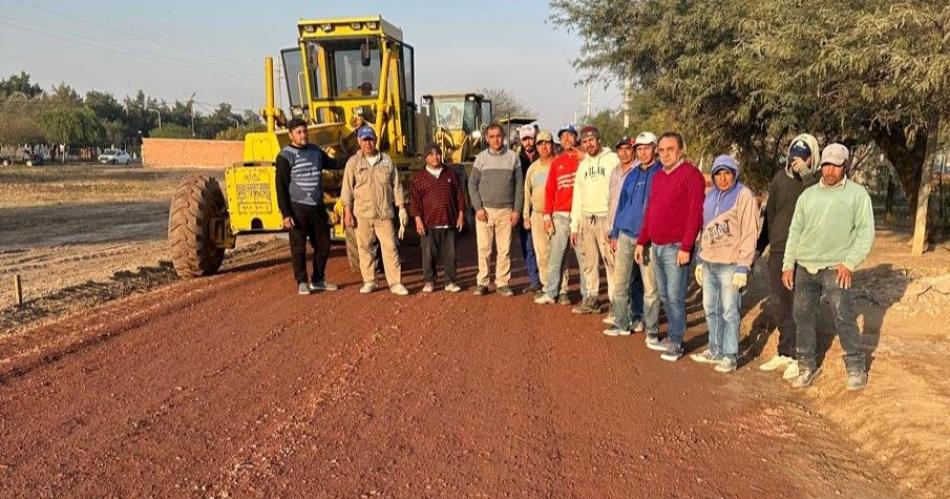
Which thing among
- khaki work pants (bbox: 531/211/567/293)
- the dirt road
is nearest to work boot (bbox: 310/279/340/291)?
the dirt road

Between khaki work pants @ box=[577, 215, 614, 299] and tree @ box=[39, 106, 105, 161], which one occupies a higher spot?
tree @ box=[39, 106, 105, 161]

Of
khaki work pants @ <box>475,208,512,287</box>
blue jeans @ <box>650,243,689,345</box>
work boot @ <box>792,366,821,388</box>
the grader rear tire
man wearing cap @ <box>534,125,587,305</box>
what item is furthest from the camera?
the grader rear tire

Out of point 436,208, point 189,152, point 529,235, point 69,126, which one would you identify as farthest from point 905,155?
point 69,126

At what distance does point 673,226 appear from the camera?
5.63 meters

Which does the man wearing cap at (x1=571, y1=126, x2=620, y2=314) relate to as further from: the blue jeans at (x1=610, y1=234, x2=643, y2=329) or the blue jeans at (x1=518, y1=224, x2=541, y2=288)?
the blue jeans at (x1=518, y1=224, x2=541, y2=288)

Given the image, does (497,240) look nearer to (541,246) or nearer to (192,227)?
(541,246)

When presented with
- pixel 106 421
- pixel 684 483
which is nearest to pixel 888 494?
pixel 684 483

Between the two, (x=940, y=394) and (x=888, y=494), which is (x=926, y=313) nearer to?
(x=940, y=394)

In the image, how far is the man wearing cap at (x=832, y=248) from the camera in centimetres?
477

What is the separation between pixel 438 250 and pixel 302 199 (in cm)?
169

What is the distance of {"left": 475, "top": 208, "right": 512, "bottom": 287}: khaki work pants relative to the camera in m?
7.88

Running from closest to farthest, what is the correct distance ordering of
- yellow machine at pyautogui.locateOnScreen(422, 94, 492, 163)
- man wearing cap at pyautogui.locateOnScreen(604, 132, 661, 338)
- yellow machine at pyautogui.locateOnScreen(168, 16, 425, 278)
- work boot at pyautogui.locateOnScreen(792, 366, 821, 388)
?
work boot at pyautogui.locateOnScreen(792, 366, 821, 388) → man wearing cap at pyautogui.locateOnScreen(604, 132, 661, 338) → yellow machine at pyautogui.locateOnScreen(168, 16, 425, 278) → yellow machine at pyautogui.locateOnScreen(422, 94, 492, 163)

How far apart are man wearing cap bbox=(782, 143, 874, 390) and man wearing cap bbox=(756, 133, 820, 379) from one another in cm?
33

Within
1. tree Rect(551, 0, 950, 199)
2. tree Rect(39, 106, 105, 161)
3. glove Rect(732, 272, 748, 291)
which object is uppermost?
tree Rect(39, 106, 105, 161)
